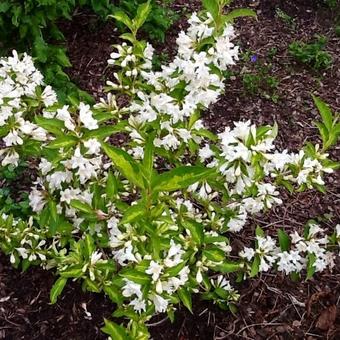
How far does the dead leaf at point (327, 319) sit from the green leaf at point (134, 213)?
1.54 metres

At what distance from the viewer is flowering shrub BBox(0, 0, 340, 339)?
1.91m

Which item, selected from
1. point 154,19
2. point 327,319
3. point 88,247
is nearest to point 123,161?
point 88,247

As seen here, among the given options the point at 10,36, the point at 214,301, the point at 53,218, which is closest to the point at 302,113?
the point at 214,301

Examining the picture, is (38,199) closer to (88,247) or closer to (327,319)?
(88,247)

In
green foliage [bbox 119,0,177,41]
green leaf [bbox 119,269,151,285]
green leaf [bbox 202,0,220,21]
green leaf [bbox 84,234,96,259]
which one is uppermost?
green leaf [bbox 202,0,220,21]

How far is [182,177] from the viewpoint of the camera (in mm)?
1690

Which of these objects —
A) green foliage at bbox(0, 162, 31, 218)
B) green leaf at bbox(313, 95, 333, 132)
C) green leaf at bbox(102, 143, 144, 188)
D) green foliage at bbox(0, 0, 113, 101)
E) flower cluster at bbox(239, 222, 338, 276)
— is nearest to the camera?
green leaf at bbox(102, 143, 144, 188)

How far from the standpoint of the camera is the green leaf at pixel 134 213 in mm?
1774

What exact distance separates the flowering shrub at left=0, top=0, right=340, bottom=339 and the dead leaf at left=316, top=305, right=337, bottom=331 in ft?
1.70

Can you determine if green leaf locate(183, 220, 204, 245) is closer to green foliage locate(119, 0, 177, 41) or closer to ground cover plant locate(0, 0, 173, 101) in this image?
ground cover plant locate(0, 0, 173, 101)

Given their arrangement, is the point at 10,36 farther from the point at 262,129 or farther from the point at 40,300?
the point at 262,129

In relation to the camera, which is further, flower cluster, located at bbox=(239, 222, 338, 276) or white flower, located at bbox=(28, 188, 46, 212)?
flower cluster, located at bbox=(239, 222, 338, 276)

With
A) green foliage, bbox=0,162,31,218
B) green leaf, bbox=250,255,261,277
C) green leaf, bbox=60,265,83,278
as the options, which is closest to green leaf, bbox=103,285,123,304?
green leaf, bbox=60,265,83,278

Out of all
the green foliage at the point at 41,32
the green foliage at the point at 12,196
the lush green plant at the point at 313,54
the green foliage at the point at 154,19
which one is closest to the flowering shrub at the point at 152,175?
the green foliage at the point at 12,196
